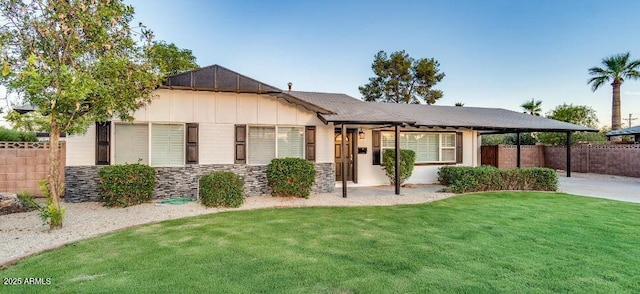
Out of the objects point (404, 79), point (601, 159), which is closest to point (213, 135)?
point (601, 159)

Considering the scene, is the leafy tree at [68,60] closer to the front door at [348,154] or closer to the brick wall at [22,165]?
the brick wall at [22,165]

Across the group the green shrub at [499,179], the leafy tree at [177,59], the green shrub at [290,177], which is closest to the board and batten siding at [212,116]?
the green shrub at [290,177]

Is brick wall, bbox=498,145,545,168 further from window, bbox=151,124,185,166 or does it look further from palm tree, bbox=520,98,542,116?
window, bbox=151,124,185,166

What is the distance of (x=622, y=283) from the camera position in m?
3.29

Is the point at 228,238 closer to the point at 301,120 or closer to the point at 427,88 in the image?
the point at 301,120

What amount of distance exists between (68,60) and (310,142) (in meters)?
6.37

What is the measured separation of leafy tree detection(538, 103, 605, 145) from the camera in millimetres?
21192

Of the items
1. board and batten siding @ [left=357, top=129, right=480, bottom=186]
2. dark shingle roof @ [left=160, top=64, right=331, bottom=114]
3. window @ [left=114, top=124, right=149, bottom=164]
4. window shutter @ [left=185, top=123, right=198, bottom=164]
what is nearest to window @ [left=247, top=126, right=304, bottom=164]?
dark shingle roof @ [left=160, top=64, right=331, bottom=114]

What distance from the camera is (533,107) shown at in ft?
83.8

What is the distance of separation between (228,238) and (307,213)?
2386 mm

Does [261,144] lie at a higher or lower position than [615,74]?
lower

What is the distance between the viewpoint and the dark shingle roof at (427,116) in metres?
9.96

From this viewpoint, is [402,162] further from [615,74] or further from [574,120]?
[615,74]

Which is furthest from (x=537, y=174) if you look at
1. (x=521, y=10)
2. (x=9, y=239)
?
(x=9, y=239)
